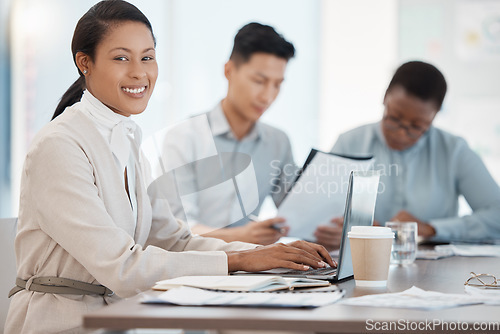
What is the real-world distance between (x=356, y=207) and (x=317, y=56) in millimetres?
3188

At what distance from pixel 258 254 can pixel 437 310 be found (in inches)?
18.4

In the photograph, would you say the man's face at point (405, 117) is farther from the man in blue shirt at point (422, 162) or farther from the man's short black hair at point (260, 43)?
the man's short black hair at point (260, 43)

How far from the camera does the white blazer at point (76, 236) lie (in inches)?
50.8

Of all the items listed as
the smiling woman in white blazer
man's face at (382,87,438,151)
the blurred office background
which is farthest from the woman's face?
the blurred office background

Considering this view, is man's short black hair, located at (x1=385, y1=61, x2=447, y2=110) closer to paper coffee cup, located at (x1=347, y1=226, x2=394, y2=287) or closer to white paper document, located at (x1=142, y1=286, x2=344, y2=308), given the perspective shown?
paper coffee cup, located at (x1=347, y1=226, x2=394, y2=287)

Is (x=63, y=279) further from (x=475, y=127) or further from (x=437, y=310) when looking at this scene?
(x=475, y=127)

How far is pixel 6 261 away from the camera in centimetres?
167

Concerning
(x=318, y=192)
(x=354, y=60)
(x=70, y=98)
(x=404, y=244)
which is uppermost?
(x=354, y=60)

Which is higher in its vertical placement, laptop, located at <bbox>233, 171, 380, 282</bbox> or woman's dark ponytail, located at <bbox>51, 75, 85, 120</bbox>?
woman's dark ponytail, located at <bbox>51, 75, 85, 120</bbox>

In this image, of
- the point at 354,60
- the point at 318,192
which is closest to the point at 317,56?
the point at 354,60

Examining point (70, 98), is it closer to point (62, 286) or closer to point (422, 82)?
point (62, 286)

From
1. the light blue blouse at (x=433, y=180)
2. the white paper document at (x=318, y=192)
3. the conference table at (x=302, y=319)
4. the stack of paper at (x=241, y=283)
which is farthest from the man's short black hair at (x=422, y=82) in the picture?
the conference table at (x=302, y=319)

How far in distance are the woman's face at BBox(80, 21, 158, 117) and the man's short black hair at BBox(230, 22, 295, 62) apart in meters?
1.18

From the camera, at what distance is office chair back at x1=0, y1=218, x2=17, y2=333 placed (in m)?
1.64
